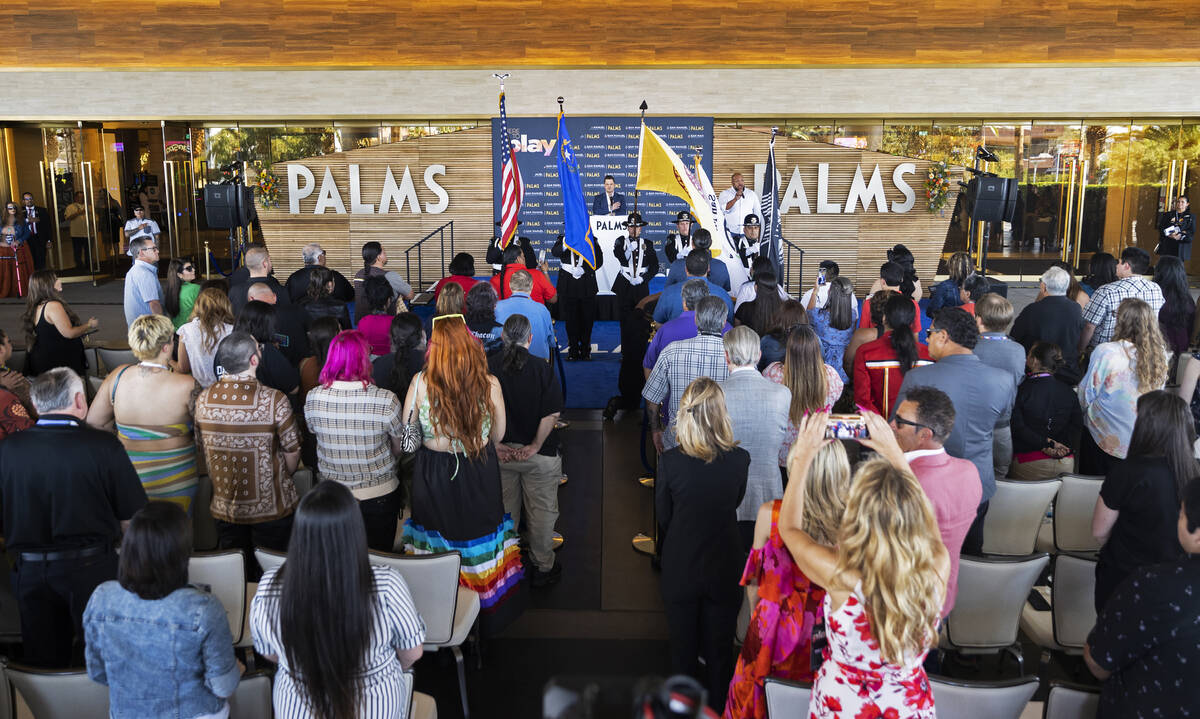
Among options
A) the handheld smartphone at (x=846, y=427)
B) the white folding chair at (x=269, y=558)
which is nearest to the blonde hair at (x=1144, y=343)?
the handheld smartphone at (x=846, y=427)

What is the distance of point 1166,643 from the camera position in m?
2.46

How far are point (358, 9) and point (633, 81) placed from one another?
4.53 m

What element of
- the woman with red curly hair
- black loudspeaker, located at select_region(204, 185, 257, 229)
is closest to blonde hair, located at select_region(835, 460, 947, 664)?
the woman with red curly hair

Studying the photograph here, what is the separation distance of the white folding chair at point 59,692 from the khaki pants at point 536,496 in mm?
2423

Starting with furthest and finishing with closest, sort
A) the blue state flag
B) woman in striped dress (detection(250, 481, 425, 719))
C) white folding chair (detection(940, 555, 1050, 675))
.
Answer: the blue state flag
white folding chair (detection(940, 555, 1050, 675))
woman in striped dress (detection(250, 481, 425, 719))

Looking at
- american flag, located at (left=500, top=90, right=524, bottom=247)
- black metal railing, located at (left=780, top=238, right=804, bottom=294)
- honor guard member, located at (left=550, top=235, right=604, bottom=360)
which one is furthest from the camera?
black metal railing, located at (left=780, top=238, right=804, bottom=294)

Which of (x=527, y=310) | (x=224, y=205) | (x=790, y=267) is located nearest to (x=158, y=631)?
(x=527, y=310)

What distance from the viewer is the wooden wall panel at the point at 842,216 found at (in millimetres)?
14742

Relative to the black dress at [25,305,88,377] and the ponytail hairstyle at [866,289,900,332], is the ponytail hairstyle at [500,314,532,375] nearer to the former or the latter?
the ponytail hairstyle at [866,289,900,332]

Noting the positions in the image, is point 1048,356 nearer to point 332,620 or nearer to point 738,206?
point 332,620

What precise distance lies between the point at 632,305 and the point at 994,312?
4737 millimetres

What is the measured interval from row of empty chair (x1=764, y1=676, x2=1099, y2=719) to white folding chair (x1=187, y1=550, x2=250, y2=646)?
2.19 m

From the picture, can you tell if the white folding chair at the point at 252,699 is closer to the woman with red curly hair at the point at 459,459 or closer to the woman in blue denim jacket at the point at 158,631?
the woman in blue denim jacket at the point at 158,631

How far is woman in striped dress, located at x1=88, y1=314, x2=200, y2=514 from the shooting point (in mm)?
4266
